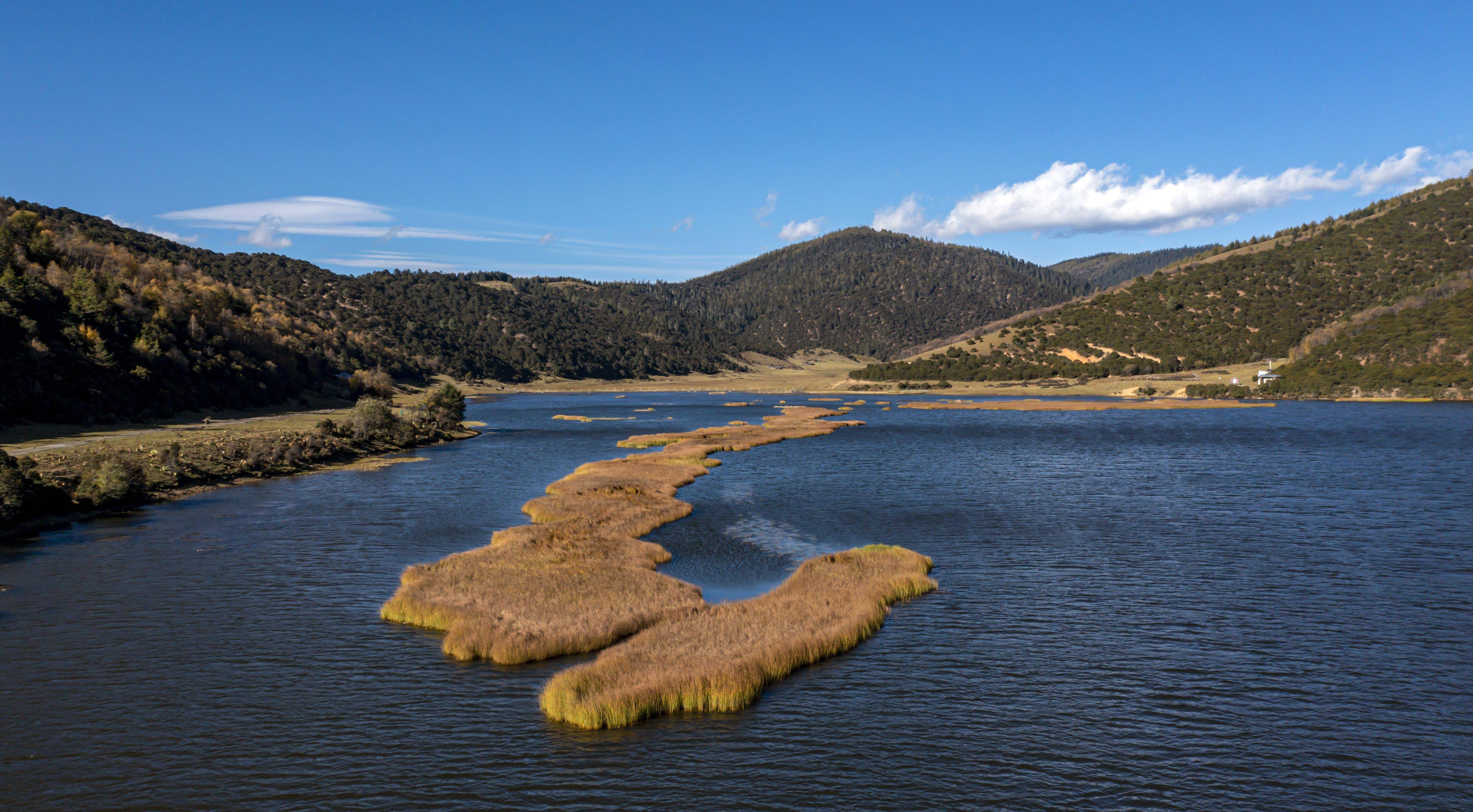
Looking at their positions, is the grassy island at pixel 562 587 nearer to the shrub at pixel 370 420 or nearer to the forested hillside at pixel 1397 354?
the shrub at pixel 370 420

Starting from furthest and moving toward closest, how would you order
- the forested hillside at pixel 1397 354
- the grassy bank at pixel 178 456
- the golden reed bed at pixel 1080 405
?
the forested hillside at pixel 1397 354 → the golden reed bed at pixel 1080 405 → the grassy bank at pixel 178 456

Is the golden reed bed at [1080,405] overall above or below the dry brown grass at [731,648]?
above

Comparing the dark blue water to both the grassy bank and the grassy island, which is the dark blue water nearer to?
the grassy island

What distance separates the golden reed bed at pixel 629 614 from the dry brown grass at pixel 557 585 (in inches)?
2.5

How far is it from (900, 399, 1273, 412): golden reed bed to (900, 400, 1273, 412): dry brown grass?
49 mm

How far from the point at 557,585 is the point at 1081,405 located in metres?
127

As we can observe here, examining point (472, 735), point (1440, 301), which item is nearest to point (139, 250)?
point (472, 735)

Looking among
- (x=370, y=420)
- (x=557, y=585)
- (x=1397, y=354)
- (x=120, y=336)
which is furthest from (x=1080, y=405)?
(x=120, y=336)

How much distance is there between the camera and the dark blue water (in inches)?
A: 628

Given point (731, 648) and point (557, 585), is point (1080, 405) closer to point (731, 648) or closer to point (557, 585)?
point (557, 585)

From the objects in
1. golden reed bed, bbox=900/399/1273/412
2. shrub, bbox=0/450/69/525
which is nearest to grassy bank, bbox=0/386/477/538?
shrub, bbox=0/450/69/525

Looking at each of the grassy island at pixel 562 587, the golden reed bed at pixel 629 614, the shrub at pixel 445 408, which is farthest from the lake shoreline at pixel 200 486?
the golden reed bed at pixel 629 614

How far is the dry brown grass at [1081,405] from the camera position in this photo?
131m

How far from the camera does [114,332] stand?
9012 cm
